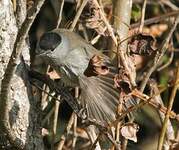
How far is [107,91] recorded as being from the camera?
2344 millimetres

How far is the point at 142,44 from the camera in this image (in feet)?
6.20

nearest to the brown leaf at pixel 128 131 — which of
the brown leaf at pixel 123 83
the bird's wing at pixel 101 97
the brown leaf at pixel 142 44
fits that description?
the brown leaf at pixel 123 83

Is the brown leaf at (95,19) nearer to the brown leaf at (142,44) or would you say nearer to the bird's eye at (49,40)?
the brown leaf at (142,44)

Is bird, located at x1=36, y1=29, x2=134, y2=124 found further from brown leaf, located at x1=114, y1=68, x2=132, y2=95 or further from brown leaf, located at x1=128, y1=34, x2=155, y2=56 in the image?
brown leaf, located at x1=114, y1=68, x2=132, y2=95

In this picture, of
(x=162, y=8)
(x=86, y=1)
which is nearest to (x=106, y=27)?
(x=86, y=1)

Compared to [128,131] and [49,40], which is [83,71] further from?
[128,131]

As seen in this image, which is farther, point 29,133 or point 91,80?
point 91,80

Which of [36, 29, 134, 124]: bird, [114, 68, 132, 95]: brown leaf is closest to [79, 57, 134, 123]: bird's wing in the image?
[36, 29, 134, 124]: bird

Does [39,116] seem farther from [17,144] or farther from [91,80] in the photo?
[91,80]

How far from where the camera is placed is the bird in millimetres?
2291

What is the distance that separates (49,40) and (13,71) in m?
0.66

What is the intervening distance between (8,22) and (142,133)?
2.34 m

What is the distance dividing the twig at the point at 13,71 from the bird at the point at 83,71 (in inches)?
13.6

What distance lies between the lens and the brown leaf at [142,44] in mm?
1891
